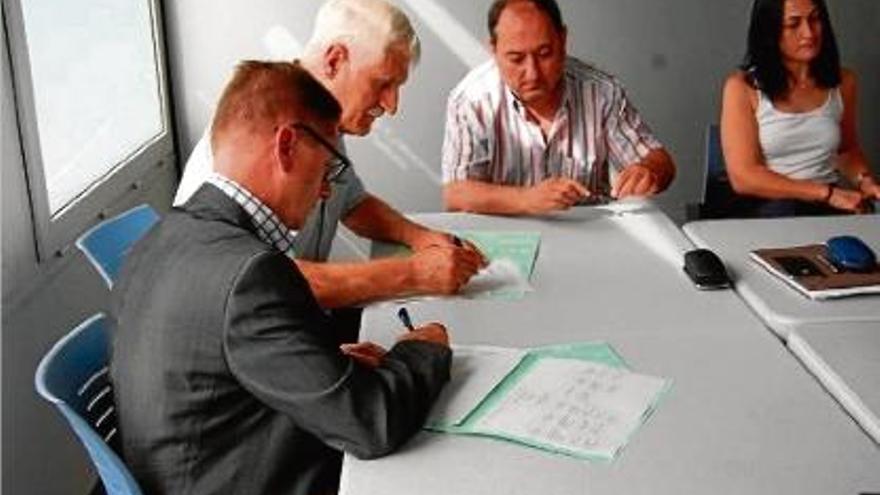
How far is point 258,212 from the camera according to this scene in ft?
4.18

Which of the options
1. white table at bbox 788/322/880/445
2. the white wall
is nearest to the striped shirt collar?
white table at bbox 788/322/880/445

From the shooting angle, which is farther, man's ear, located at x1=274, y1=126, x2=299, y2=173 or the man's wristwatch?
the man's wristwatch

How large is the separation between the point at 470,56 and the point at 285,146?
244 cm

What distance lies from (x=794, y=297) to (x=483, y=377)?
0.67 meters

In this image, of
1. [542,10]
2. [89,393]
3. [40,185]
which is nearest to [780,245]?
[542,10]

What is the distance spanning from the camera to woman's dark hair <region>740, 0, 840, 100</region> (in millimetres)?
2668

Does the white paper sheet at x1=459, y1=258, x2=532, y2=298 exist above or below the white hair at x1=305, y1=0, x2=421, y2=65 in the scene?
below

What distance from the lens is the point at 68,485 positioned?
216 cm

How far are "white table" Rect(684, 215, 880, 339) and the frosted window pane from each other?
1.61m

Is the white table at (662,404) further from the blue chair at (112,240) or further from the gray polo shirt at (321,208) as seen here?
the blue chair at (112,240)

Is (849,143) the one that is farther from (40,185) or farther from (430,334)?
(40,185)

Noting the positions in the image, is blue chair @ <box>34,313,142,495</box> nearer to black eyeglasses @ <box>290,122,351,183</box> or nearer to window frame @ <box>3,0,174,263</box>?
black eyeglasses @ <box>290,122,351,183</box>

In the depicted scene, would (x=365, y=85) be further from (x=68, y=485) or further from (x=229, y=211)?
(x=68, y=485)

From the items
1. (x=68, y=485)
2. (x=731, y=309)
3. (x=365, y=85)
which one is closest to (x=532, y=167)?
(x=365, y=85)
